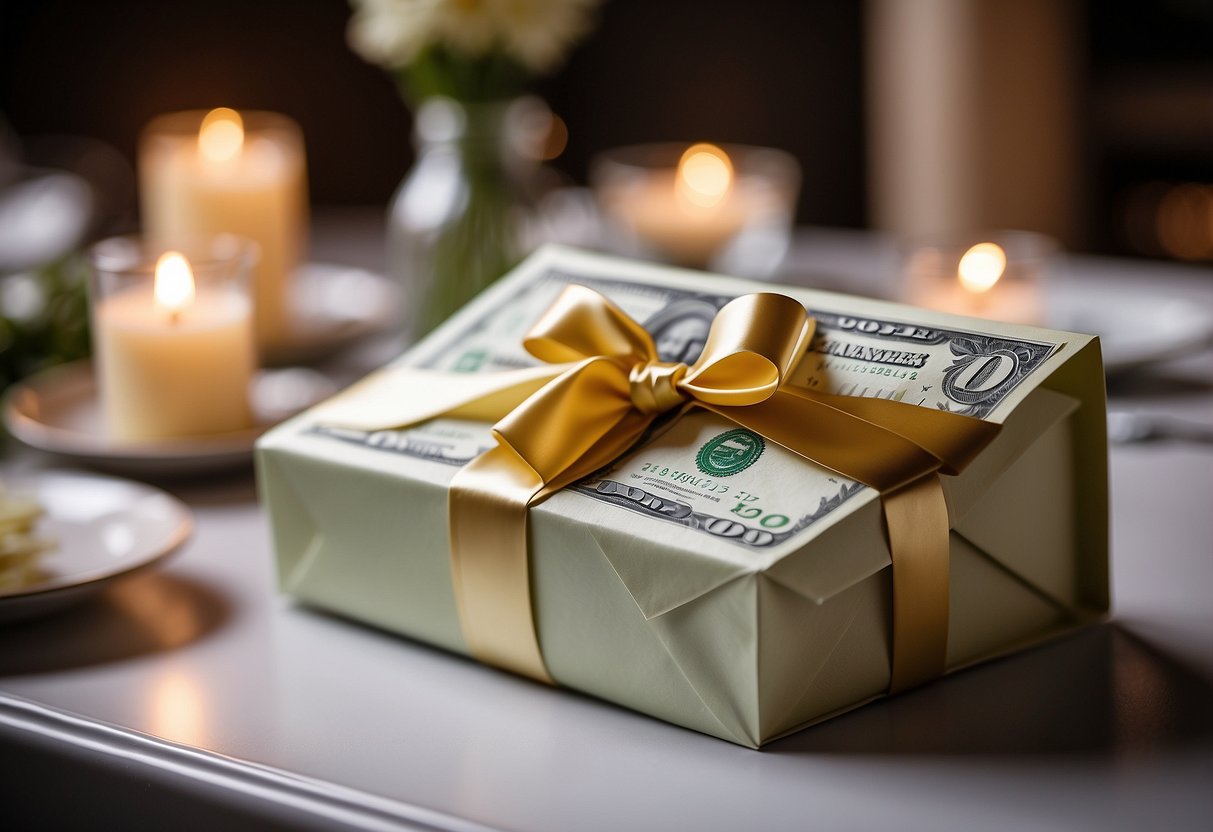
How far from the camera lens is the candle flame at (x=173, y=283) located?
885 mm

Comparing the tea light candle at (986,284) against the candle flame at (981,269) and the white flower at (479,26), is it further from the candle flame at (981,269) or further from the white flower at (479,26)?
the white flower at (479,26)

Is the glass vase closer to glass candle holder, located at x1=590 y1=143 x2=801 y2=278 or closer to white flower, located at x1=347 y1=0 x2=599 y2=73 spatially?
white flower, located at x1=347 y1=0 x2=599 y2=73

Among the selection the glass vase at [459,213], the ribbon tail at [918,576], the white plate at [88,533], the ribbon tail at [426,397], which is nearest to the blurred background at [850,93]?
the glass vase at [459,213]

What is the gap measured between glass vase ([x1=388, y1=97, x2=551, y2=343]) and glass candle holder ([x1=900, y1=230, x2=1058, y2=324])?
310 millimetres

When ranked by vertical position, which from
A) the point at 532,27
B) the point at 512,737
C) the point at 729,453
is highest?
the point at 532,27

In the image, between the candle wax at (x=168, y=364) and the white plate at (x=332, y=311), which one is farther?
the white plate at (x=332, y=311)

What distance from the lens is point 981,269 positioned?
38.1 inches

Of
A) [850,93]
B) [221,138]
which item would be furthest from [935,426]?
[850,93]

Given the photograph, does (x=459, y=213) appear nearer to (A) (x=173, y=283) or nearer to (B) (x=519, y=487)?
(A) (x=173, y=283)

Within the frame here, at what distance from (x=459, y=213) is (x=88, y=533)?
1.38ft

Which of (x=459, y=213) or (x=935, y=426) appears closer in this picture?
(x=935, y=426)

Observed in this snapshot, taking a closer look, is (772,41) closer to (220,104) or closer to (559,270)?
(220,104)

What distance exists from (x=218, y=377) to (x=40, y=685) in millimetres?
323

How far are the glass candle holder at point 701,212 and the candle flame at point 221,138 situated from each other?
32 cm
